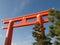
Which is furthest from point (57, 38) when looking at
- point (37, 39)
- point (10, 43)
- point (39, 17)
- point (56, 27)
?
point (10, 43)

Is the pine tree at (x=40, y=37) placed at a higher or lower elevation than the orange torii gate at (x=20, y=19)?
lower

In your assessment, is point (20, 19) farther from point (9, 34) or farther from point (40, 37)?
point (40, 37)

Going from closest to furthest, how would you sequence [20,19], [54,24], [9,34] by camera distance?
[54,24] < [9,34] < [20,19]

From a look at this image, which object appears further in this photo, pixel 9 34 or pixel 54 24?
pixel 9 34

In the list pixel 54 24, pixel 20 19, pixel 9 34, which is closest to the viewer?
pixel 54 24

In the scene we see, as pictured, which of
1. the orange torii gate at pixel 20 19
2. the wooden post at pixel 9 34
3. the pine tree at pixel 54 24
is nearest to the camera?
the pine tree at pixel 54 24

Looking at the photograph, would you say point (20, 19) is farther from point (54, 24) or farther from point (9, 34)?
point (54, 24)

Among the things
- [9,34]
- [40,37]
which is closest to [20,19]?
[9,34]

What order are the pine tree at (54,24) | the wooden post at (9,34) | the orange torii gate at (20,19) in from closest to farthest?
the pine tree at (54,24) < the orange torii gate at (20,19) < the wooden post at (9,34)

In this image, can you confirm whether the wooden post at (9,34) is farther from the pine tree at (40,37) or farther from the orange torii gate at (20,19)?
the pine tree at (40,37)

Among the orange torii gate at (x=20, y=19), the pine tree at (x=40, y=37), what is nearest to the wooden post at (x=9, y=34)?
the orange torii gate at (x=20, y=19)

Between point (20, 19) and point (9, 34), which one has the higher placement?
point (20, 19)

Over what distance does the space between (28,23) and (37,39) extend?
9.60ft

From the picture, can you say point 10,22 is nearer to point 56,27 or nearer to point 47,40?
point 47,40
